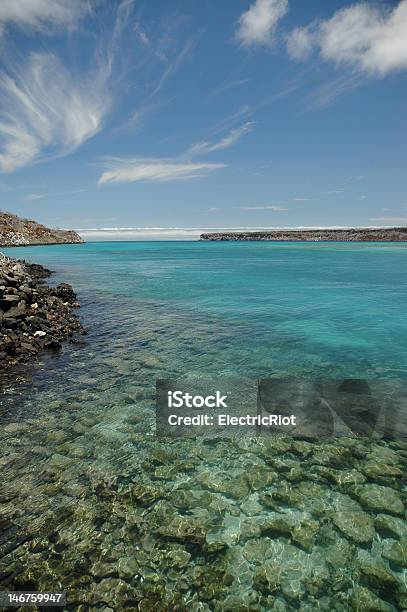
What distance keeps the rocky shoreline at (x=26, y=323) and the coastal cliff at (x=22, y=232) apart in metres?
137

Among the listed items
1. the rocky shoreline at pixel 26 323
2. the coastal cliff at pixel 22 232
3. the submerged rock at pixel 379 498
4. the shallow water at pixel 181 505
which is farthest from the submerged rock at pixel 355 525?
the coastal cliff at pixel 22 232

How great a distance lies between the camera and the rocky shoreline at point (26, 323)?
1568 centimetres

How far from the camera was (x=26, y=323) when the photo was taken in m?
18.6

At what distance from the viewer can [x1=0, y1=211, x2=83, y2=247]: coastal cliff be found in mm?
144875

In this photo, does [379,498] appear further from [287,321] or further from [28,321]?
[28,321]

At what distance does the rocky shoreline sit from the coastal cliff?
449ft

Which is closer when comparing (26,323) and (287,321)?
(26,323)

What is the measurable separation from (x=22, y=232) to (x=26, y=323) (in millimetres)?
167371

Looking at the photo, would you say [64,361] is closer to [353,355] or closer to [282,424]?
[282,424]

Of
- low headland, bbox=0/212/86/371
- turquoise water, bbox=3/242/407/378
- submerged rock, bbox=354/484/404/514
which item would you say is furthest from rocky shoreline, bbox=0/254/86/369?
submerged rock, bbox=354/484/404/514

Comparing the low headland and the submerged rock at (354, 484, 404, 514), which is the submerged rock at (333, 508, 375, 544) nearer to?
the submerged rock at (354, 484, 404, 514)

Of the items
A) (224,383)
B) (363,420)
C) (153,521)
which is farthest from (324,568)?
(224,383)

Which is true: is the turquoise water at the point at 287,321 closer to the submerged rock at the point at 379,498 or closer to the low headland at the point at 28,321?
the low headland at the point at 28,321

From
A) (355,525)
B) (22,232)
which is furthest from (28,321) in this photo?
(22,232)
